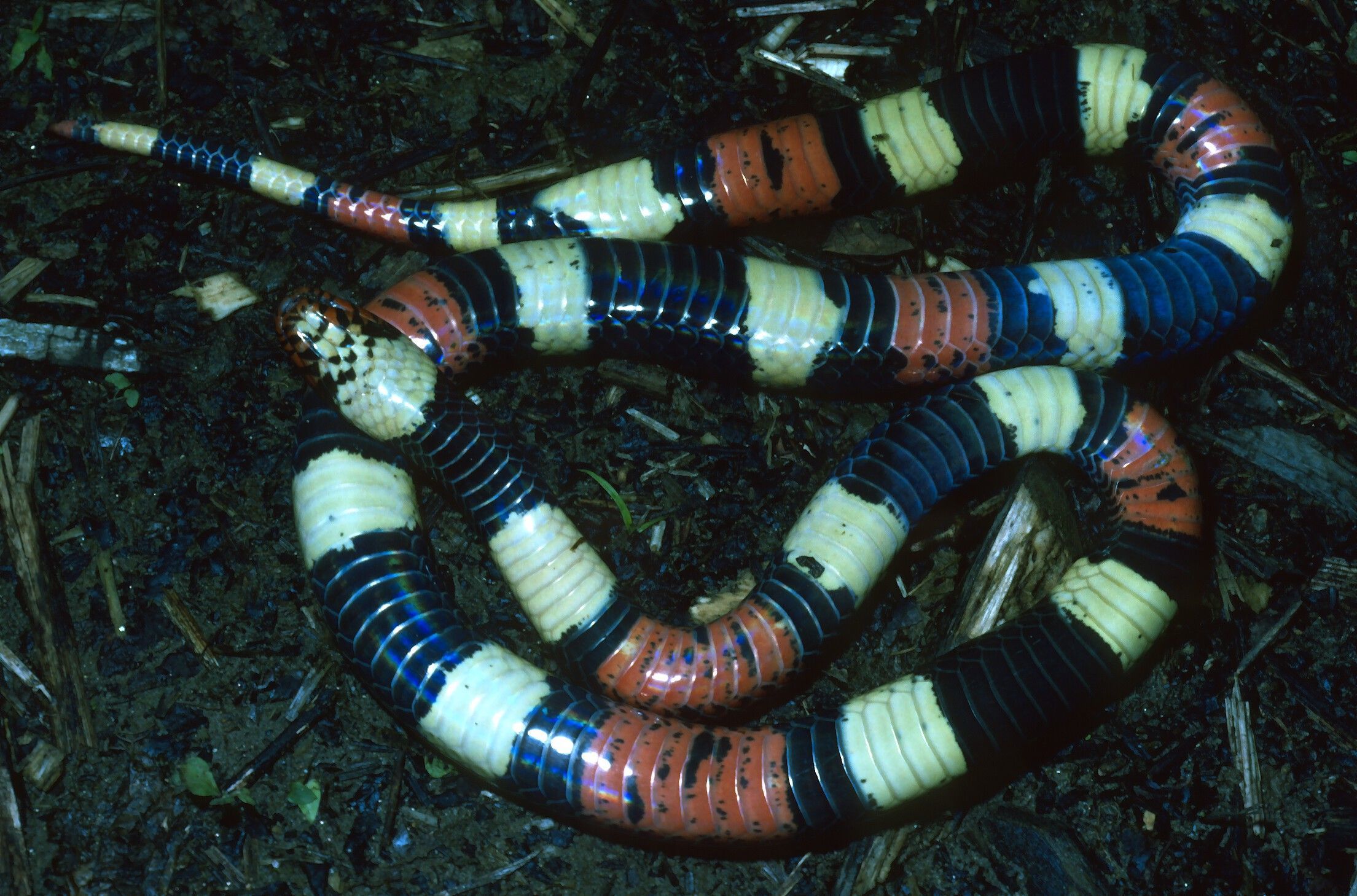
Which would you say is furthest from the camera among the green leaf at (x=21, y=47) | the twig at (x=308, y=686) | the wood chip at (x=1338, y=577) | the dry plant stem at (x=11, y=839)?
the green leaf at (x=21, y=47)

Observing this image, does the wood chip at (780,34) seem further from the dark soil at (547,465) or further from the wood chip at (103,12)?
the wood chip at (103,12)

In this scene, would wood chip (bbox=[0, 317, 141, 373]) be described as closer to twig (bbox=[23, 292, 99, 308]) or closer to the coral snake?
twig (bbox=[23, 292, 99, 308])

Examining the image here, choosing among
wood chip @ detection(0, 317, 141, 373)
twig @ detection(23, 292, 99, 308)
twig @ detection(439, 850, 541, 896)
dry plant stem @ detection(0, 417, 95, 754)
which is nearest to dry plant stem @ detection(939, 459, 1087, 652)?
twig @ detection(439, 850, 541, 896)

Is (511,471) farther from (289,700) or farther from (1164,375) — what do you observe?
(1164,375)

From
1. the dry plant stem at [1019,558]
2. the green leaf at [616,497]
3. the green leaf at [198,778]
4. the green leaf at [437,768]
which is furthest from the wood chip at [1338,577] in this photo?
the green leaf at [198,778]

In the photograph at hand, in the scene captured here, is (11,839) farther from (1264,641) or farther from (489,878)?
(1264,641)

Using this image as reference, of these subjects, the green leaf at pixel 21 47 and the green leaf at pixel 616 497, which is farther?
the green leaf at pixel 21 47

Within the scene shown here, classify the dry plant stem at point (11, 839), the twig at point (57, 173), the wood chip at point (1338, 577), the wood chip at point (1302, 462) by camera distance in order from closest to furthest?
the dry plant stem at point (11, 839) < the wood chip at point (1338, 577) < the wood chip at point (1302, 462) < the twig at point (57, 173)
